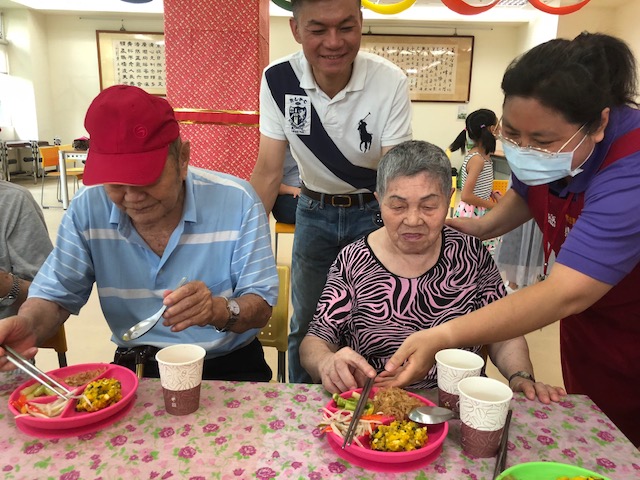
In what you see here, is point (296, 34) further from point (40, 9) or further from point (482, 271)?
point (40, 9)

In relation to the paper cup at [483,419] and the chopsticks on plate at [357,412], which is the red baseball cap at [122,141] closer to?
the chopsticks on plate at [357,412]

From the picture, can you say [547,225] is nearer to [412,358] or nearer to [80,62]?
[412,358]

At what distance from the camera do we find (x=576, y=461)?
98 cm

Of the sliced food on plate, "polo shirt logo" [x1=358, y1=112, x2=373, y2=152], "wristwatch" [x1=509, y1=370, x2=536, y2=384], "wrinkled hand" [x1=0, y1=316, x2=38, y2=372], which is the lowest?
"wristwatch" [x1=509, y1=370, x2=536, y2=384]

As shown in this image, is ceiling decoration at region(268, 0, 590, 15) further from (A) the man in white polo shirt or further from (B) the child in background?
(A) the man in white polo shirt

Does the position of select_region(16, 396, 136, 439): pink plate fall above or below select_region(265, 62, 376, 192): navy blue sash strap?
below

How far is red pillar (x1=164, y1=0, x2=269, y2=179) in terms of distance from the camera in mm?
3604

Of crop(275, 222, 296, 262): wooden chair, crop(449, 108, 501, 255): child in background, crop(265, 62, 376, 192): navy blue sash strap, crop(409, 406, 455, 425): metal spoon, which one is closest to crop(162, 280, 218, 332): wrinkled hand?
crop(409, 406, 455, 425): metal spoon

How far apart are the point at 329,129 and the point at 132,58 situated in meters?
9.59

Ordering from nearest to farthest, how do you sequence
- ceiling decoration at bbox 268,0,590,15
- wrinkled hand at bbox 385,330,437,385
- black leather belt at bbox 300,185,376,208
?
wrinkled hand at bbox 385,330,437,385 → black leather belt at bbox 300,185,376,208 → ceiling decoration at bbox 268,0,590,15

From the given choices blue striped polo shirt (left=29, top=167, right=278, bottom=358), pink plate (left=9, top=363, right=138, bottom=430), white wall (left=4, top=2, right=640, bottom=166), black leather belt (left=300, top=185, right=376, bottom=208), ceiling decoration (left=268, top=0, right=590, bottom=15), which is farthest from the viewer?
white wall (left=4, top=2, right=640, bottom=166)

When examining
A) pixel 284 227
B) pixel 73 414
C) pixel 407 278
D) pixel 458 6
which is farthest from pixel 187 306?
pixel 458 6

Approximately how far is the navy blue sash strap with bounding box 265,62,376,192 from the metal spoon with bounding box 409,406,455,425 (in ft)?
4.16

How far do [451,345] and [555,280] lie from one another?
0.95 feet
